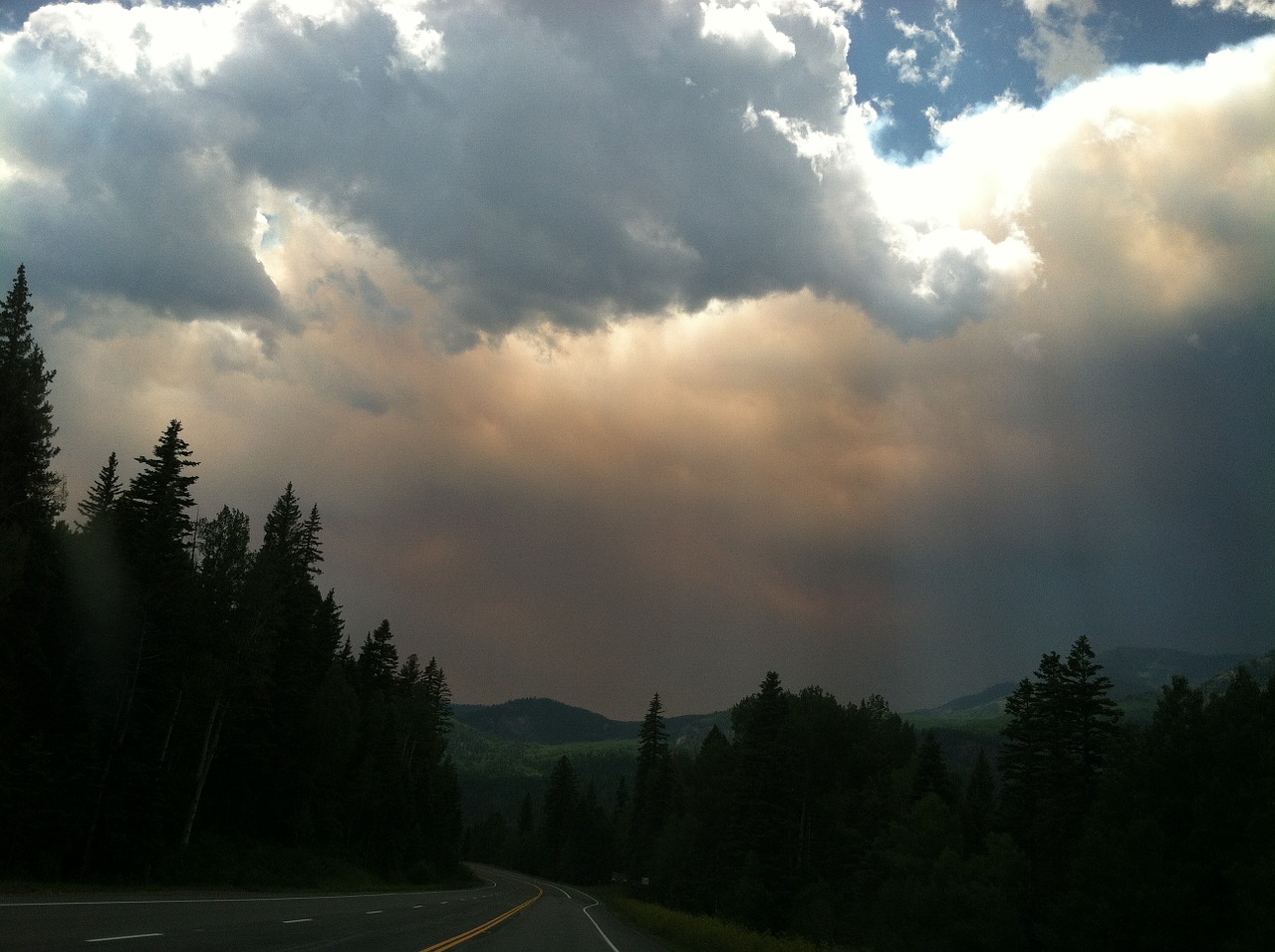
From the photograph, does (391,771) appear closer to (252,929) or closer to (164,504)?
(164,504)

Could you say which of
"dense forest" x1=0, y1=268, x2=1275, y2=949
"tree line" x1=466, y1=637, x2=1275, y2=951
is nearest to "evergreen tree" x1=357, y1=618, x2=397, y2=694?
"dense forest" x1=0, y1=268, x2=1275, y2=949

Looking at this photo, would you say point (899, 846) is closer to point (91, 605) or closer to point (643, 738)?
point (91, 605)

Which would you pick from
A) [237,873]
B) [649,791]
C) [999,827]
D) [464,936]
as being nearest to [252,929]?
[464,936]

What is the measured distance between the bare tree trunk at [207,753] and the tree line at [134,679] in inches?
6.8

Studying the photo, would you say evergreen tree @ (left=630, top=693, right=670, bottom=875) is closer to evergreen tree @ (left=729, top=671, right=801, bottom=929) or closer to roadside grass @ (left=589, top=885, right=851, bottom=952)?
evergreen tree @ (left=729, top=671, right=801, bottom=929)

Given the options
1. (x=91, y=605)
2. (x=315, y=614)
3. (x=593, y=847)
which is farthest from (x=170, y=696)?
(x=593, y=847)

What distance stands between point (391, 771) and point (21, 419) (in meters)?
56.0

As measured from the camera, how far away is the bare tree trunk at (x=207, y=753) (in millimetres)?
49125

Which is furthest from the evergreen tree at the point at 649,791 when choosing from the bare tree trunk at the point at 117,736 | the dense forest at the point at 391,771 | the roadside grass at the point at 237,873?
the bare tree trunk at the point at 117,736

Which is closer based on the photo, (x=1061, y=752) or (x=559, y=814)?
(x=1061, y=752)

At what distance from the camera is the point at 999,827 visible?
7256 centimetres

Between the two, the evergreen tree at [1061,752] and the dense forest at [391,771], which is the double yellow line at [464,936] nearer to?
the dense forest at [391,771]

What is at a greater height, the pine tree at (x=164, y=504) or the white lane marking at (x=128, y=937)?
the pine tree at (x=164, y=504)

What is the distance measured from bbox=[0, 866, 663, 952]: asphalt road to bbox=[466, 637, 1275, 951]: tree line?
81.9ft
